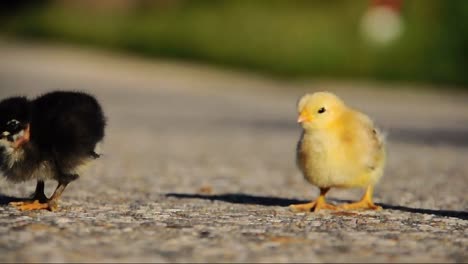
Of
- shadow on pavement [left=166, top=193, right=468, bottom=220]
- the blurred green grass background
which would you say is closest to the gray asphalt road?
shadow on pavement [left=166, top=193, right=468, bottom=220]

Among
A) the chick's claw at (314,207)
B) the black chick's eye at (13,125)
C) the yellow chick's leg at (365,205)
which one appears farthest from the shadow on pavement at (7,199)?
the yellow chick's leg at (365,205)

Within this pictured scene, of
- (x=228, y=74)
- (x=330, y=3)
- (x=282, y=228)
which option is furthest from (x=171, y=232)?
(x=330, y=3)

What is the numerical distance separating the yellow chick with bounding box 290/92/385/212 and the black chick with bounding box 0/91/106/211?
1342 millimetres

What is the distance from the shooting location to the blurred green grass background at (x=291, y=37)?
91.2 feet

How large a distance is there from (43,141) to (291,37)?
80.1ft

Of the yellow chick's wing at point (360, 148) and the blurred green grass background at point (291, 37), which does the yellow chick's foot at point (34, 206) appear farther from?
the blurred green grass background at point (291, 37)

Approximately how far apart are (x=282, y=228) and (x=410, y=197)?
8.70 feet

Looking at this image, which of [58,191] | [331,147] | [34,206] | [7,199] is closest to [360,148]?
[331,147]

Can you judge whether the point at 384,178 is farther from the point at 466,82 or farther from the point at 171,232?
the point at 466,82

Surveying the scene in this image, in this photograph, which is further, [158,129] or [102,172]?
[158,129]

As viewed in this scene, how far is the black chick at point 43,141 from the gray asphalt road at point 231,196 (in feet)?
0.90

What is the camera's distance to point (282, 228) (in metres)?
5.31

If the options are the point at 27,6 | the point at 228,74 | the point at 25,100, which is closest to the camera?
the point at 25,100

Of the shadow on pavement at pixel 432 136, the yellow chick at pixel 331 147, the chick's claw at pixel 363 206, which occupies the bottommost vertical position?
the chick's claw at pixel 363 206
